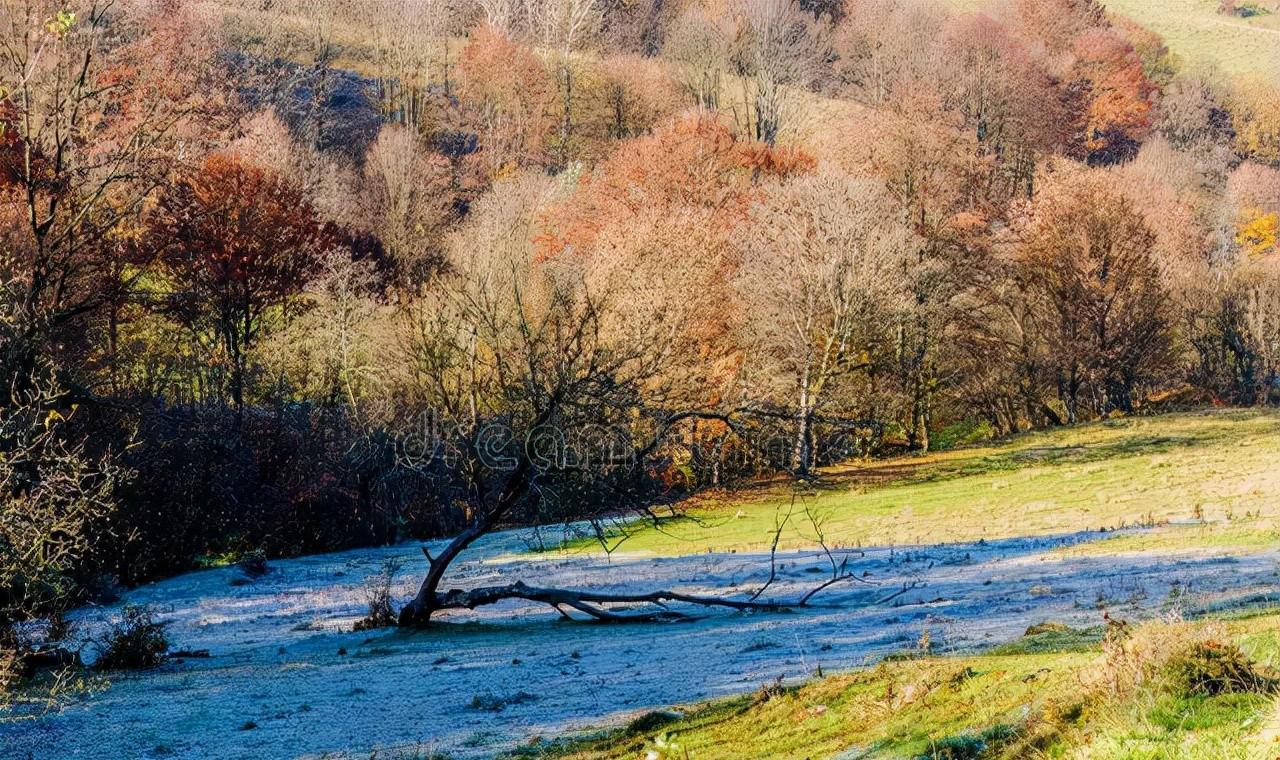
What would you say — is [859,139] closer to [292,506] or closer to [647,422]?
[292,506]

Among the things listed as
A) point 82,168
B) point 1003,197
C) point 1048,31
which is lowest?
point 82,168

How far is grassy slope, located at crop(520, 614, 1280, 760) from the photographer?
221 inches

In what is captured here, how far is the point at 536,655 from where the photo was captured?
12.8m

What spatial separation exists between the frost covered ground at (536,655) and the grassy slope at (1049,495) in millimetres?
2069

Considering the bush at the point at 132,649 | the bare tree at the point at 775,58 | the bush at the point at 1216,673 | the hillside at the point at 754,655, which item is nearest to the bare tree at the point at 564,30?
the bare tree at the point at 775,58

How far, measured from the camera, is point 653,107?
93500mm

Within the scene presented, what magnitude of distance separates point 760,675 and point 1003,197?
54.5 metres

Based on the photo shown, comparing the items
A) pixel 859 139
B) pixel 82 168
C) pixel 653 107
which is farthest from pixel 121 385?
pixel 653 107

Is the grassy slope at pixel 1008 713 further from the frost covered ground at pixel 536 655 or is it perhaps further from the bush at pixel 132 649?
the bush at pixel 132 649

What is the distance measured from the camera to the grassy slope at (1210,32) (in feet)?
421

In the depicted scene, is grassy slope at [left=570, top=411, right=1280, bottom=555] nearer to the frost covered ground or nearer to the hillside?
the hillside

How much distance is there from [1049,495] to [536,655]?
61.6ft

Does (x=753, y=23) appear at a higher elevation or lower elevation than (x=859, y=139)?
higher

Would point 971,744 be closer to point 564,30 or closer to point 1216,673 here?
point 1216,673
